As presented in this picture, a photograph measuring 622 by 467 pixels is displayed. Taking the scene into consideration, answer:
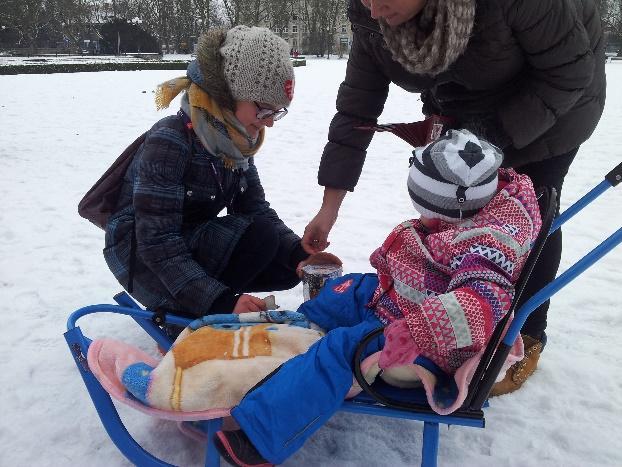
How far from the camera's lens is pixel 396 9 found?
151cm

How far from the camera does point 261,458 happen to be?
147 centimetres

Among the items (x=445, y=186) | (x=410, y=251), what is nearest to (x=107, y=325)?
(x=410, y=251)

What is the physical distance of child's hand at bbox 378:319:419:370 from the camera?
4.44 ft

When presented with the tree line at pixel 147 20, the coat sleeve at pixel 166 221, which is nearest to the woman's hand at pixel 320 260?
the coat sleeve at pixel 166 221

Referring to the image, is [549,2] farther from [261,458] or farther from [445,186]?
[261,458]

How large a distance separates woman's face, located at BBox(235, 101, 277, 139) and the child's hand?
39.3 inches

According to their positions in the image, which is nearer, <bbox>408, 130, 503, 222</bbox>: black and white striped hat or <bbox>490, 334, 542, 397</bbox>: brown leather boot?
<bbox>408, 130, 503, 222</bbox>: black and white striped hat

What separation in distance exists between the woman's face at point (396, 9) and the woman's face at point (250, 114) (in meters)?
0.59

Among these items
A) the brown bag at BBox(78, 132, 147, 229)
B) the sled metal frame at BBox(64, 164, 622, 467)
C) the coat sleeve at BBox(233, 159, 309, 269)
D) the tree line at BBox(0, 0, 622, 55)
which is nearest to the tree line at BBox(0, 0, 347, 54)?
the tree line at BBox(0, 0, 622, 55)

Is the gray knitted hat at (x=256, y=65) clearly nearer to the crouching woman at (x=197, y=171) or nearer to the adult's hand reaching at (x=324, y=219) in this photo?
the crouching woman at (x=197, y=171)

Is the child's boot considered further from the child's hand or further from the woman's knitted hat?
the woman's knitted hat

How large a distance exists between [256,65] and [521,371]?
1.49 m

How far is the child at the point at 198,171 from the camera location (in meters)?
1.92

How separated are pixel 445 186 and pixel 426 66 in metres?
0.36
